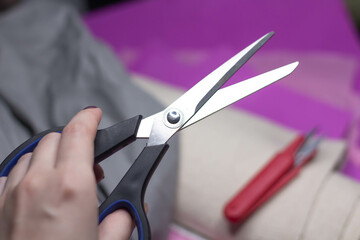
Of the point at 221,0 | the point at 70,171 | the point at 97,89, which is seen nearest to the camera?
the point at 70,171

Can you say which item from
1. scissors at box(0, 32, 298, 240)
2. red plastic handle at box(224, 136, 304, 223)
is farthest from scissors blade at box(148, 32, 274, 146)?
red plastic handle at box(224, 136, 304, 223)

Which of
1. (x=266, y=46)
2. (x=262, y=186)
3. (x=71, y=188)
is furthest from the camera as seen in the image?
(x=266, y=46)

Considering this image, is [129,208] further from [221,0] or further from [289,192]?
[221,0]

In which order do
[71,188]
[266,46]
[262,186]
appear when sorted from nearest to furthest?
[71,188] < [262,186] < [266,46]

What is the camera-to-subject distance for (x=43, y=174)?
250 mm

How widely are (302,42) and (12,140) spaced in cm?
47

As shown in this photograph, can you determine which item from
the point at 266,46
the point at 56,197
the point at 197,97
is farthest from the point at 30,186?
the point at 266,46

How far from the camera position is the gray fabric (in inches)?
16.0

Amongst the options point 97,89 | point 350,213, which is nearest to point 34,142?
point 97,89

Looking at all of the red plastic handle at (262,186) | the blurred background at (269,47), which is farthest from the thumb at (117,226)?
the blurred background at (269,47)

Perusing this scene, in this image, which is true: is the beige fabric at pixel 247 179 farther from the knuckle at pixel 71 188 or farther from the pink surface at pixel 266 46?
the knuckle at pixel 71 188

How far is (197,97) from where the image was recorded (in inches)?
12.8

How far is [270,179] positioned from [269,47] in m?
0.22

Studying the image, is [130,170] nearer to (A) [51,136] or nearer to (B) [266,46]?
(A) [51,136]
